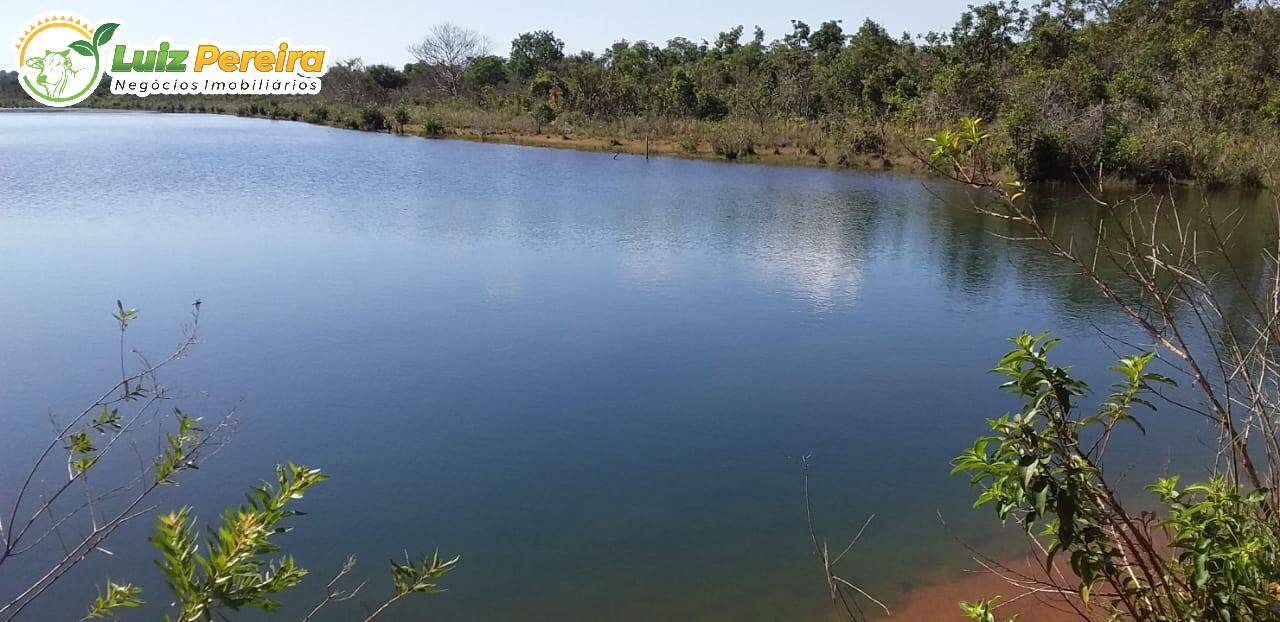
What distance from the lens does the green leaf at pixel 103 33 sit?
17172 millimetres

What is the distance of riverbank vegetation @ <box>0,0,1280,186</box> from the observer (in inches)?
720

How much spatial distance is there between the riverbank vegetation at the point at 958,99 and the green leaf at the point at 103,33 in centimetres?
1102

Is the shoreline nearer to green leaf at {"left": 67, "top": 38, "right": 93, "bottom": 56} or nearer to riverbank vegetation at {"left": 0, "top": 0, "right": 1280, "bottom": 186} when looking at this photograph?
riverbank vegetation at {"left": 0, "top": 0, "right": 1280, "bottom": 186}

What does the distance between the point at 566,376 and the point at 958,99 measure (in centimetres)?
1731

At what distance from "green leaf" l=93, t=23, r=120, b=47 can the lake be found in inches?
168

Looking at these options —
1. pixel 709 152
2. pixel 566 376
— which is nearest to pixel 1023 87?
pixel 709 152

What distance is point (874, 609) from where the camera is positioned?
→ 4105 mm

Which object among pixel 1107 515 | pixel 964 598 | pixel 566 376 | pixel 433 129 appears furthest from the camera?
pixel 433 129

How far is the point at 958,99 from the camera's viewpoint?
70.1ft

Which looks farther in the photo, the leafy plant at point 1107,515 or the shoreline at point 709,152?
the shoreline at point 709,152

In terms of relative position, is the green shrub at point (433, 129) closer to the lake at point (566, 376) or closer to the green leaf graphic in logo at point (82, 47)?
the green leaf graphic in logo at point (82, 47)

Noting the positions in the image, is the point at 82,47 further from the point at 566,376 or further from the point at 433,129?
the point at 566,376

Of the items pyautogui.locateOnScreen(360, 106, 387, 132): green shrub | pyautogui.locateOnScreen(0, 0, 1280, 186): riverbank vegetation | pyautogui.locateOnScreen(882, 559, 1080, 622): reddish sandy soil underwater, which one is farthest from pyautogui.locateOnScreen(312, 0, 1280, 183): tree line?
pyautogui.locateOnScreen(882, 559, 1080, 622): reddish sandy soil underwater

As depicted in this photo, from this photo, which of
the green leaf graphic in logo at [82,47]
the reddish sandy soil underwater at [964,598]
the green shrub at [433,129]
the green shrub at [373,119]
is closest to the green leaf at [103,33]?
the green leaf graphic in logo at [82,47]
